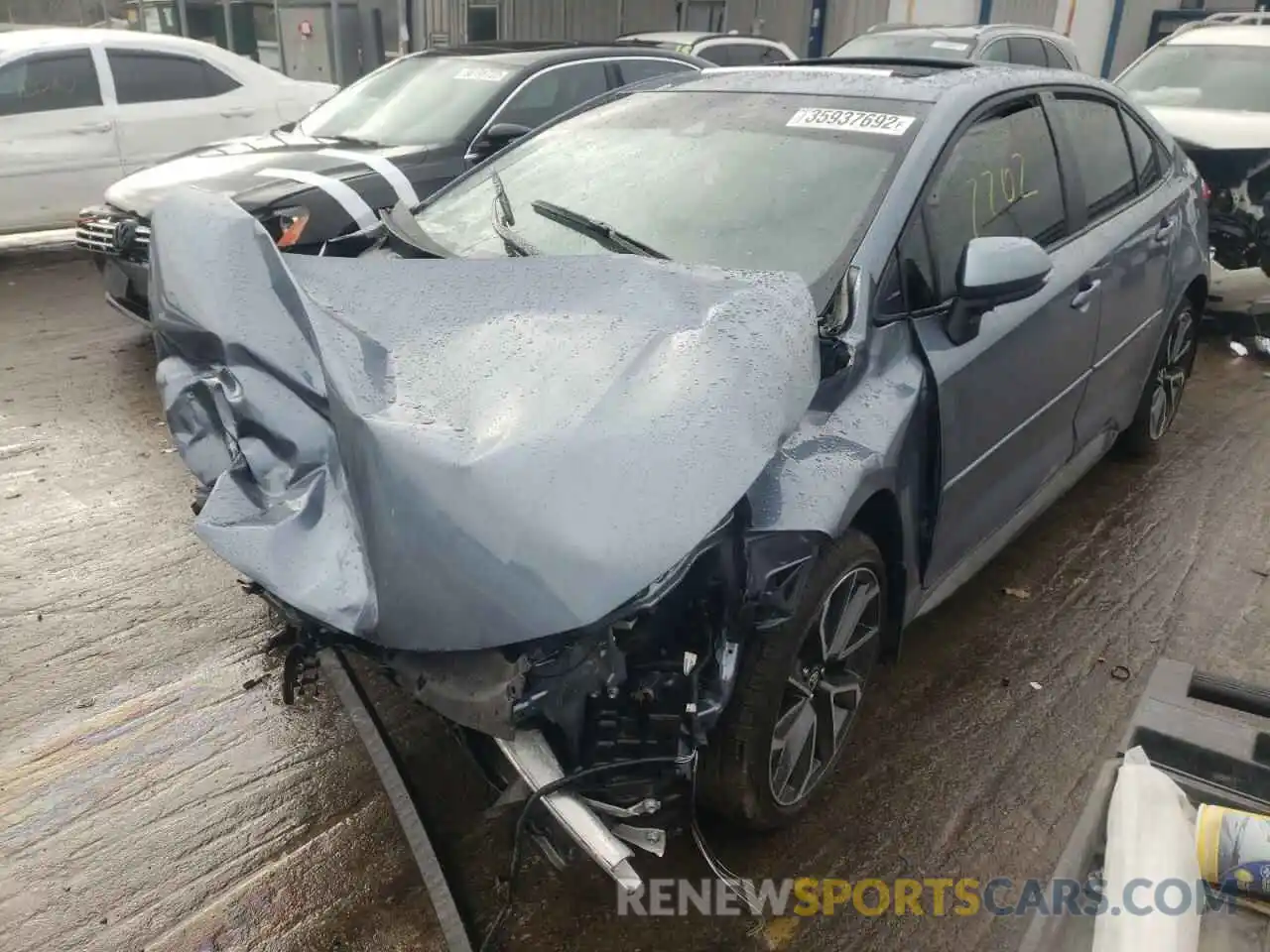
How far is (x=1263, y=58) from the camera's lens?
8.37m

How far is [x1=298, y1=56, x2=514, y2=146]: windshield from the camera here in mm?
6422

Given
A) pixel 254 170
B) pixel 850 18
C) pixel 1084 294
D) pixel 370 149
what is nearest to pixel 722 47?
pixel 370 149

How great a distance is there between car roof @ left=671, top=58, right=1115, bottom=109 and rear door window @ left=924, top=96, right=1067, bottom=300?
0.34 ft

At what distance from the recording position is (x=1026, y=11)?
18.7m

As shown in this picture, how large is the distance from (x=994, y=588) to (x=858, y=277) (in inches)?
70.7

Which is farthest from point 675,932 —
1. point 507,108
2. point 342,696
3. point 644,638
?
point 507,108

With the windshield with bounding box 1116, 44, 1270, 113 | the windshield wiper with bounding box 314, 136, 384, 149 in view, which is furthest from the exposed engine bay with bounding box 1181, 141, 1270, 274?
the windshield wiper with bounding box 314, 136, 384, 149

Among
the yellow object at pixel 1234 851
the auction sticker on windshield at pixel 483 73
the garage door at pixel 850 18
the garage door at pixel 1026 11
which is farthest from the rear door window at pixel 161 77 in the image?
the garage door at pixel 1026 11

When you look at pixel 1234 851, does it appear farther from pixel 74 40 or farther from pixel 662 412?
pixel 74 40

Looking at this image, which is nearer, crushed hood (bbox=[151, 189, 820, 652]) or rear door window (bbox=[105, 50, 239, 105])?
crushed hood (bbox=[151, 189, 820, 652])

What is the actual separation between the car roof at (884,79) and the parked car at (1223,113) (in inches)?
127

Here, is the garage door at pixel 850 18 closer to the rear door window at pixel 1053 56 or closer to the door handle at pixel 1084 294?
the rear door window at pixel 1053 56

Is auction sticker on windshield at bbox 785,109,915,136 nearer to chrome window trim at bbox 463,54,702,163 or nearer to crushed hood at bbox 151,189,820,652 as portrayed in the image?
crushed hood at bbox 151,189,820,652

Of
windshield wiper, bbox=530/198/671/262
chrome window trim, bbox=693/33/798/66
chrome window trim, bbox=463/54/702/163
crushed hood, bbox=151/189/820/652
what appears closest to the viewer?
crushed hood, bbox=151/189/820/652
